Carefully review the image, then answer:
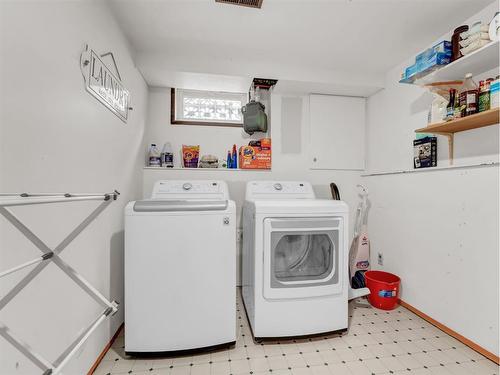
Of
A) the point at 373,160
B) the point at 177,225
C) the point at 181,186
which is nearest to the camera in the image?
the point at 177,225

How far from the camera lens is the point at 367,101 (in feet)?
9.46

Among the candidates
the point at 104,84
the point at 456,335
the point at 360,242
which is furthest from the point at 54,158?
the point at 456,335

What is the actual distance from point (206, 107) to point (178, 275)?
1.93 meters

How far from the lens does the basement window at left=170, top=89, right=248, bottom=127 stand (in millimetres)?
2664

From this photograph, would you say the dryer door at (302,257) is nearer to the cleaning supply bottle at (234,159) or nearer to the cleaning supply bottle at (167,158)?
the cleaning supply bottle at (234,159)

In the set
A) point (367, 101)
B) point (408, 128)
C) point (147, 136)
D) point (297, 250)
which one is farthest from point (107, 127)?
point (367, 101)

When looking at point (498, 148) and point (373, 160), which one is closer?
point (498, 148)

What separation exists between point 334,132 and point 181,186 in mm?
1870

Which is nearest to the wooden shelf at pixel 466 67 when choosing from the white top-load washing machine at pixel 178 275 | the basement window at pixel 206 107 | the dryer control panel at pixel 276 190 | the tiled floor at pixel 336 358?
the dryer control panel at pixel 276 190

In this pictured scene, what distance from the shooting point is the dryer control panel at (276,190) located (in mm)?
2352

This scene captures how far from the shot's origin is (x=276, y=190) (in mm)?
2381

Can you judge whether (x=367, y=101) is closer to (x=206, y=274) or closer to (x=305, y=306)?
(x=305, y=306)

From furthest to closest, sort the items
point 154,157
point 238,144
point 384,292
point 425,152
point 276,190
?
1. point 238,144
2. point 154,157
3. point 276,190
4. point 384,292
5. point 425,152

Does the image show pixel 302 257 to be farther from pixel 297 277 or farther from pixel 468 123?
pixel 468 123
